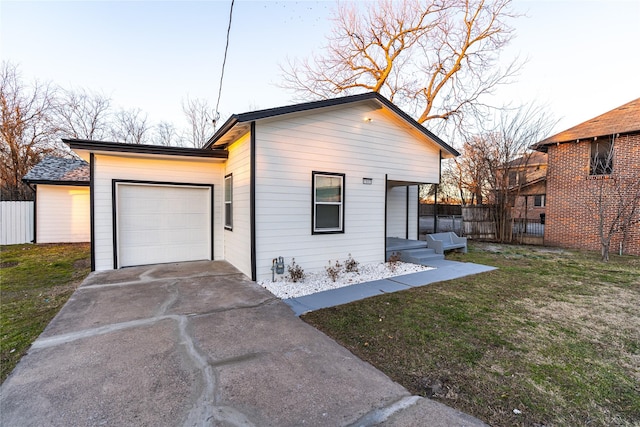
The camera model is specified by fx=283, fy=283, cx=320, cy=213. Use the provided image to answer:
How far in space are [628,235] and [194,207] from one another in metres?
14.3

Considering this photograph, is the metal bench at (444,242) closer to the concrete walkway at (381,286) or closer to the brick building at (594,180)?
the concrete walkway at (381,286)

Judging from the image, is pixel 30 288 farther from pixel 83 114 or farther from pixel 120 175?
pixel 83 114

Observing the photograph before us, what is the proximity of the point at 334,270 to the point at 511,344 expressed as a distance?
12.5ft

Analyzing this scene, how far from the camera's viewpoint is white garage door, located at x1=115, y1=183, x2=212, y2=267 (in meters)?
7.00

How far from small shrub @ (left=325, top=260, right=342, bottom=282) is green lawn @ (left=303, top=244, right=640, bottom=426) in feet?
4.60

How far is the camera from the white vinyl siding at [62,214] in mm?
11188

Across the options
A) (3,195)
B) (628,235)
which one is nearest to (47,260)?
(3,195)

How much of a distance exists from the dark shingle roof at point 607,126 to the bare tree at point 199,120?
62.9ft

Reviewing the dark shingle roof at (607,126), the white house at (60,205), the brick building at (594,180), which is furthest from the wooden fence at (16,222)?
the dark shingle roof at (607,126)

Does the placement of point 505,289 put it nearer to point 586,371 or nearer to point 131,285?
point 586,371

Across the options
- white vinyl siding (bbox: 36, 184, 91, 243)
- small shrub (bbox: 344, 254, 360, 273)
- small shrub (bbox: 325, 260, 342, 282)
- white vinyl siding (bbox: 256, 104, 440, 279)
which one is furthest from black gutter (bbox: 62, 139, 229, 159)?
white vinyl siding (bbox: 36, 184, 91, 243)

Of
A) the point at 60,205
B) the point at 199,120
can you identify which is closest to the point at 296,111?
the point at 60,205

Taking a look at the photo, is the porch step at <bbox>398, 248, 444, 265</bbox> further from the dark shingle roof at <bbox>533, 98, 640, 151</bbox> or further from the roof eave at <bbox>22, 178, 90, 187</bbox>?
the roof eave at <bbox>22, 178, 90, 187</bbox>

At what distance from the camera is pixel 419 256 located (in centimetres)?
812
